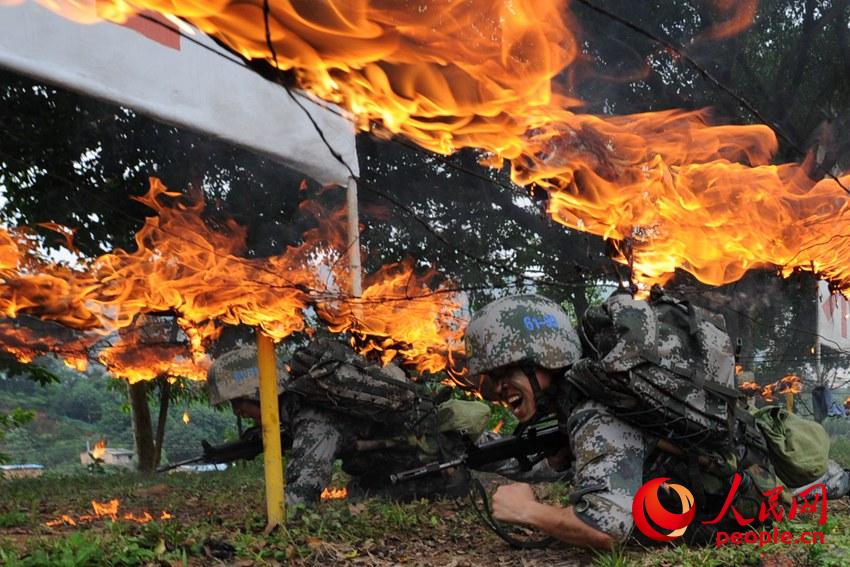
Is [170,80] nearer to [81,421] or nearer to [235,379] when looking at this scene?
[235,379]

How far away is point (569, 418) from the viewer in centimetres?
416

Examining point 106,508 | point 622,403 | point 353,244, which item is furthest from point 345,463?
point 622,403

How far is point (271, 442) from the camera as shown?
5129 mm

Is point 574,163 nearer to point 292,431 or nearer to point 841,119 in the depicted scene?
point 292,431

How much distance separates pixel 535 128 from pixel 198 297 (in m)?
2.73

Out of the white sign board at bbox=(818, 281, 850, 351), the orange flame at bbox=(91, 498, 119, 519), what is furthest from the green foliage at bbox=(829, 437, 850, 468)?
the orange flame at bbox=(91, 498, 119, 519)

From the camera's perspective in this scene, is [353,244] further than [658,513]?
Yes

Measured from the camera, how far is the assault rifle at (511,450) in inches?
201

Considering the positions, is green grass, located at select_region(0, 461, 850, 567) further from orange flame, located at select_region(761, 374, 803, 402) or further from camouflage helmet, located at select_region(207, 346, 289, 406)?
orange flame, located at select_region(761, 374, 803, 402)

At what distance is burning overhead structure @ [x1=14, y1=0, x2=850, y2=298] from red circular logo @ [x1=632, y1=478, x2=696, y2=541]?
2.05 m

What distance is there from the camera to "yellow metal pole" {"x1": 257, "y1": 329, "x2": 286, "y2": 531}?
511 centimetres

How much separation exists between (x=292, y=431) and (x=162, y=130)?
4.37 m

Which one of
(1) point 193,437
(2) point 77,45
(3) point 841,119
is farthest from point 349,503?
(1) point 193,437

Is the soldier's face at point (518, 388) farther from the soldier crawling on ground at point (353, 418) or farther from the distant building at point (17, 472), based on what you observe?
the distant building at point (17, 472)
